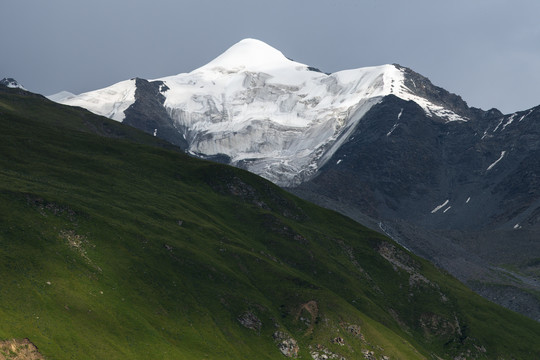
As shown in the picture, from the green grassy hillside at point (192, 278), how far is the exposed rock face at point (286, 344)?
38 cm

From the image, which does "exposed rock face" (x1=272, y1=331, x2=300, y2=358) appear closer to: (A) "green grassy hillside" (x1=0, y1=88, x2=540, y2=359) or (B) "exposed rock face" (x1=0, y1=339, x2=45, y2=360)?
(A) "green grassy hillside" (x1=0, y1=88, x2=540, y2=359)

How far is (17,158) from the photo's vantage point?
156 meters

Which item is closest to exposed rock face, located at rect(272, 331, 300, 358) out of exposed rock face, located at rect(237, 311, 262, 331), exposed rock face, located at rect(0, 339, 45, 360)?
exposed rock face, located at rect(237, 311, 262, 331)

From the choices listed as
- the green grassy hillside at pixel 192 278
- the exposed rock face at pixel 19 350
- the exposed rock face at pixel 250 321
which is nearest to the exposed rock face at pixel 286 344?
the green grassy hillside at pixel 192 278

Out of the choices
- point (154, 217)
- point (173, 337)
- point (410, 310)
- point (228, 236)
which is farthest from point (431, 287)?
point (173, 337)

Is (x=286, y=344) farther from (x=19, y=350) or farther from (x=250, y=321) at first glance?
(x=19, y=350)

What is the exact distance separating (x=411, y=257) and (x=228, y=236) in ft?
209

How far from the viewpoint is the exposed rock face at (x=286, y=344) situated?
115m

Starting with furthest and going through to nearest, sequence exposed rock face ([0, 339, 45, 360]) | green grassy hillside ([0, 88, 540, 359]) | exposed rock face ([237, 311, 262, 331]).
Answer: exposed rock face ([237, 311, 262, 331]) → green grassy hillside ([0, 88, 540, 359]) → exposed rock face ([0, 339, 45, 360])

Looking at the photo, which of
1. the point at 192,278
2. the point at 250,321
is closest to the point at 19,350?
the point at 192,278

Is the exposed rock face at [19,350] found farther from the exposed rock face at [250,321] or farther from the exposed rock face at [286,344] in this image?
the exposed rock face at [286,344]

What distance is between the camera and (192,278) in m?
124

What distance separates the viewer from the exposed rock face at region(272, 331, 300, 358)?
115188 millimetres

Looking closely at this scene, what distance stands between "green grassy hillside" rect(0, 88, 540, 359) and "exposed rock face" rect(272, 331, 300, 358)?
376 millimetres
